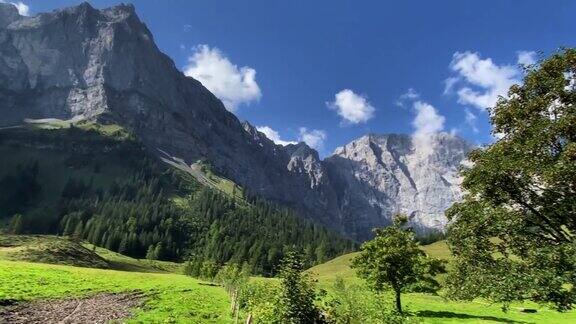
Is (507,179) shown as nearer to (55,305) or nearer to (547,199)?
(547,199)

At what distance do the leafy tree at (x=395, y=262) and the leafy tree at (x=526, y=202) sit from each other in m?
22.9

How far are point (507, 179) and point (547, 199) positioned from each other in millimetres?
2171

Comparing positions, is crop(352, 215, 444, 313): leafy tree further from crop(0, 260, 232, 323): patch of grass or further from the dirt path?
the dirt path

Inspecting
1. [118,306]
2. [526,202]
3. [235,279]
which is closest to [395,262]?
[526,202]

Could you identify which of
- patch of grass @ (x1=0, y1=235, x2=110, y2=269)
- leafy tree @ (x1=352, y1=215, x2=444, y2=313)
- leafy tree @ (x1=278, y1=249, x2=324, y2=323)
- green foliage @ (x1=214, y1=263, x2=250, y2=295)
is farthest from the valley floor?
patch of grass @ (x1=0, y1=235, x2=110, y2=269)

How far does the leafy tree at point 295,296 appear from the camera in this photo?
2648 centimetres

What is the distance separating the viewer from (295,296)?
88.1 feet

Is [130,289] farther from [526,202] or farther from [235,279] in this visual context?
[526,202]

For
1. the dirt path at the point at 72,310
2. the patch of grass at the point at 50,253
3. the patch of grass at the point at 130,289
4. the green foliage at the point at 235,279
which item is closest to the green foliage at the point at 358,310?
the patch of grass at the point at 130,289

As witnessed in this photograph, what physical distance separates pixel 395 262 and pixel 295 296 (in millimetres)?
25006

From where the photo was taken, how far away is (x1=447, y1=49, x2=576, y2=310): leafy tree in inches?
805

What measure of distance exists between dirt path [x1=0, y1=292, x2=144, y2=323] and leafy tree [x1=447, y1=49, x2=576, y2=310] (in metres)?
28.5

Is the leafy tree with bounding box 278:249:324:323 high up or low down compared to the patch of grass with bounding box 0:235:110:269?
down

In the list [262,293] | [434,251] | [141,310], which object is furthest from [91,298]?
[434,251]
